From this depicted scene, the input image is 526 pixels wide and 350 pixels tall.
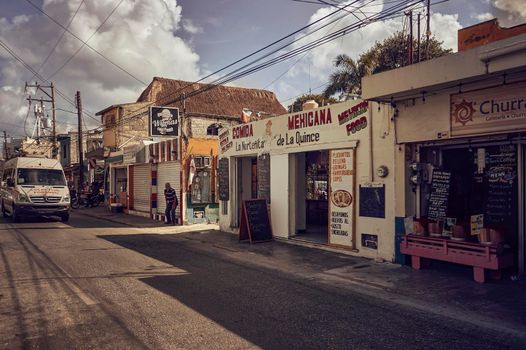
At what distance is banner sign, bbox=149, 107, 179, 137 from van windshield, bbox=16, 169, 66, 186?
4.57m

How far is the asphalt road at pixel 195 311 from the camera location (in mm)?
4883

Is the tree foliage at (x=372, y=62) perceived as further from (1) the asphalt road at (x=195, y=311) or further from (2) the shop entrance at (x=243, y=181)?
(1) the asphalt road at (x=195, y=311)

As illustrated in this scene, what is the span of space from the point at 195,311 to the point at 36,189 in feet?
47.7

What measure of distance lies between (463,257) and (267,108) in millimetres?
34979

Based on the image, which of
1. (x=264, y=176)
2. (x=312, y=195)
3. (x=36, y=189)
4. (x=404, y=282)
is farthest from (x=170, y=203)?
(x=404, y=282)

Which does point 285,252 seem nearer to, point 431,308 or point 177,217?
point 431,308

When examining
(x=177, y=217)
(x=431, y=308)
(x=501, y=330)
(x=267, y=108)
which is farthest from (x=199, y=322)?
(x=267, y=108)

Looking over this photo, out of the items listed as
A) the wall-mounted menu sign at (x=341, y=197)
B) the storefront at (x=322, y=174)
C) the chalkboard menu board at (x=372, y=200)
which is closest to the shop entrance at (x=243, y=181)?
the storefront at (x=322, y=174)

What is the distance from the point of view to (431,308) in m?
6.28

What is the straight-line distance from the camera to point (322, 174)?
1563 centimetres

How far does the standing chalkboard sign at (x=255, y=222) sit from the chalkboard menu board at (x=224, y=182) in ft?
9.46

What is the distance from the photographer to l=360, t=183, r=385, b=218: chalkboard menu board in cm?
991

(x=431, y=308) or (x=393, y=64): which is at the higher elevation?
(x=393, y=64)

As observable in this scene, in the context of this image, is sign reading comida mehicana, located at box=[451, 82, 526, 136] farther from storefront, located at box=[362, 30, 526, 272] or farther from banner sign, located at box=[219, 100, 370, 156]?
banner sign, located at box=[219, 100, 370, 156]
